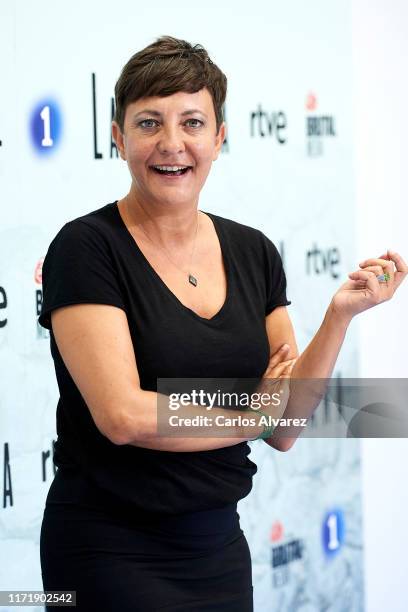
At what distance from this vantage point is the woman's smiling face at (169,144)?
1.69 meters

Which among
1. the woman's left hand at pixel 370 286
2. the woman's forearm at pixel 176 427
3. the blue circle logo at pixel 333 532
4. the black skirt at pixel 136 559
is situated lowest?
the blue circle logo at pixel 333 532

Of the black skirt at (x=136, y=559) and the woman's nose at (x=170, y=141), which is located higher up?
the woman's nose at (x=170, y=141)

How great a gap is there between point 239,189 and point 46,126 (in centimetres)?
75

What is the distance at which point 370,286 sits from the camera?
5.47ft

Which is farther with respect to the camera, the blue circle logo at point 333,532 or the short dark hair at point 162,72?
the blue circle logo at point 333,532

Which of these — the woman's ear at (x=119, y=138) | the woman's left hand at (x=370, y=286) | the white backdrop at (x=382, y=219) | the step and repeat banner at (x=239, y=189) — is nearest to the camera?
the woman's left hand at (x=370, y=286)

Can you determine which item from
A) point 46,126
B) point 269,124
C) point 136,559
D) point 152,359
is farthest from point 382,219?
point 136,559

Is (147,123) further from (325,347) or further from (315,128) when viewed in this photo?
(315,128)

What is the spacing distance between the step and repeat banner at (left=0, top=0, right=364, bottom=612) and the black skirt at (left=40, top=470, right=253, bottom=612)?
834 mm

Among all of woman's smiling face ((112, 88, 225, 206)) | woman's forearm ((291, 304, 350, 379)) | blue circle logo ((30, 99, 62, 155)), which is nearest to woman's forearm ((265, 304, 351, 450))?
woman's forearm ((291, 304, 350, 379))

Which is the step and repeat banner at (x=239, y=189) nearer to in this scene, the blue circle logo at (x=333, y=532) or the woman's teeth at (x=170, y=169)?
the blue circle logo at (x=333, y=532)

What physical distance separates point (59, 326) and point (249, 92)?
64.7 inches

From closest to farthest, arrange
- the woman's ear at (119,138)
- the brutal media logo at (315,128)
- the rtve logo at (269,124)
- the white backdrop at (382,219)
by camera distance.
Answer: the woman's ear at (119,138) → the rtve logo at (269,124) → the brutal media logo at (315,128) → the white backdrop at (382,219)

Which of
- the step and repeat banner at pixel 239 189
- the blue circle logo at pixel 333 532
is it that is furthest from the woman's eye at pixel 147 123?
the blue circle logo at pixel 333 532
